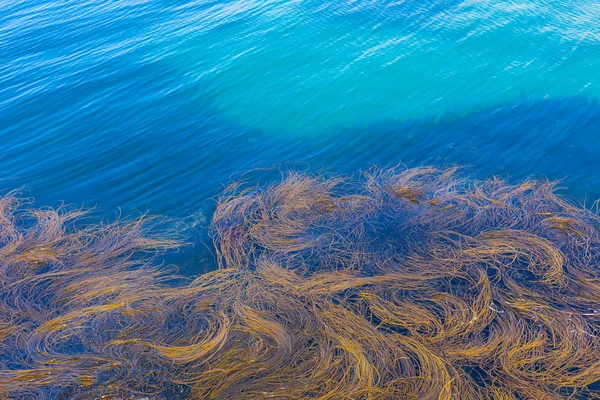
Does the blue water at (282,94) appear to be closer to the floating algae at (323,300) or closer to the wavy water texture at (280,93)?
the wavy water texture at (280,93)

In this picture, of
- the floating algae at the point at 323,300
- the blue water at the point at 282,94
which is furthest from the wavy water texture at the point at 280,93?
the floating algae at the point at 323,300

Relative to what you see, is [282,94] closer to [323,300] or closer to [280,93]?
[280,93]

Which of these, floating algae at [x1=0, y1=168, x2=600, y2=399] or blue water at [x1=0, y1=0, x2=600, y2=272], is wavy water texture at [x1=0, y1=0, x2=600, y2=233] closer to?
blue water at [x1=0, y1=0, x2=600, y2=272]

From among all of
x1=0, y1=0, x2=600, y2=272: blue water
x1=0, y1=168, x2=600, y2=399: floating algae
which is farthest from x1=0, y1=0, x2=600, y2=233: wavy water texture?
x1=0, y1=168, x2=600, y2=399: floating algae

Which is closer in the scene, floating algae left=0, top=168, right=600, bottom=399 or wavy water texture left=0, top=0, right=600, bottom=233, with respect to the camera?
floating algae left=0, top=168, right=600, bottom=399

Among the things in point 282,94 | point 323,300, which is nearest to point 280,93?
point 282,94
